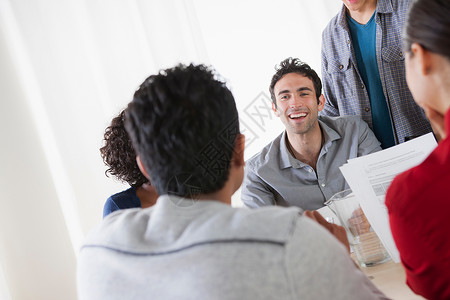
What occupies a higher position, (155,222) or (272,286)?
(155,222)

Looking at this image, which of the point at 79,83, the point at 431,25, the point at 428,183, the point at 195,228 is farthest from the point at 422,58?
the point at 79,83

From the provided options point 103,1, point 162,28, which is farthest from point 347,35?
point 103,1

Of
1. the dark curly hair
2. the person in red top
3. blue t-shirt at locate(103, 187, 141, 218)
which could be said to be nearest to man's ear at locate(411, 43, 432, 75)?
the person in red top

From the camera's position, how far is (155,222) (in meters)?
0.72

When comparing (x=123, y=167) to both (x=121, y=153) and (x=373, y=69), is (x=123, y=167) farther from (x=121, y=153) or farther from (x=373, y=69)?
(x=373, y=69)

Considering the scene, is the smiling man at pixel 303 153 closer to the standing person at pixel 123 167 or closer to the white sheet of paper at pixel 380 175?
the standing person at pixel 123 167

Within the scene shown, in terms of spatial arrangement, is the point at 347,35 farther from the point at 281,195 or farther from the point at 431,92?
the point at 431,92

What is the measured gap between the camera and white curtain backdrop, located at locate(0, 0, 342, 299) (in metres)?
2.41

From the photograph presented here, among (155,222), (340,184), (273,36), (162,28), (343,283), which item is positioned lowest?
(340,184)

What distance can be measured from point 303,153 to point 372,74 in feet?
1.56

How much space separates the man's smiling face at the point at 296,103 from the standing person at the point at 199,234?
4.24ft

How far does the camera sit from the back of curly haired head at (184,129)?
0.77 metres

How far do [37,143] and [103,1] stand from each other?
2.95ft

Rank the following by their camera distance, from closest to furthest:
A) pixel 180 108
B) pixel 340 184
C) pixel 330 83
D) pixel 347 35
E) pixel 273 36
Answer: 1. pixel 180 108
2. pixel 340 184
3. pixel 347 35
4. pixel 330 83
5. pixel 273 36
